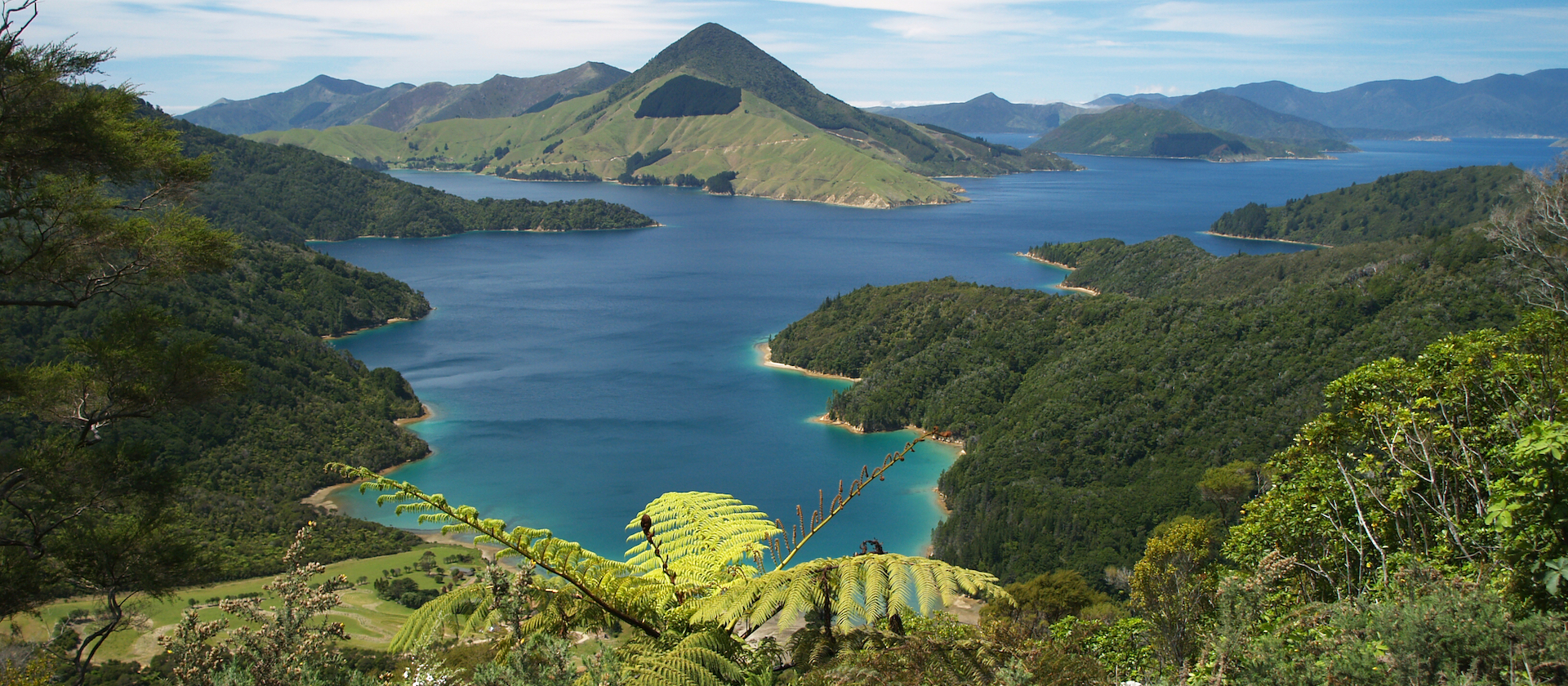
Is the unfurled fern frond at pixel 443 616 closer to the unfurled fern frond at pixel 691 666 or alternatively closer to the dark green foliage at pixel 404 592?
the unfurled fern frond at pixel 691 666

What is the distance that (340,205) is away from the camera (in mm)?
173250

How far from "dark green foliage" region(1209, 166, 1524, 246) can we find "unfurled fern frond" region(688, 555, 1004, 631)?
173 m

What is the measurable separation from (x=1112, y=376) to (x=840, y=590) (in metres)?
55.7

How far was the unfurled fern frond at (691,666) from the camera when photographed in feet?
16.6

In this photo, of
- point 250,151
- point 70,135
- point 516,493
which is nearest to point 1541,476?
point 70,135

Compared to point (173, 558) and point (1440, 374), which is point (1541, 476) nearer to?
point (1440, 374)

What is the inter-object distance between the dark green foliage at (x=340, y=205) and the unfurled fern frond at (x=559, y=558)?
16606 centimetres

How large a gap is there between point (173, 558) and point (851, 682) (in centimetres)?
877

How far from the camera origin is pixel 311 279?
9388 cm

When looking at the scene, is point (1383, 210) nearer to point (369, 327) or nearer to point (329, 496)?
point (369, 327)

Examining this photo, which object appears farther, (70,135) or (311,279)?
(311,279)

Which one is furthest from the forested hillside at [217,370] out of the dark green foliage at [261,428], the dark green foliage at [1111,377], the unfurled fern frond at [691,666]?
the dark green foliage at [1111,377]

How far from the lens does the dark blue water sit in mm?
51219

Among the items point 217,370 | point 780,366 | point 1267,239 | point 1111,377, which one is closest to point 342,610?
point 217,370
